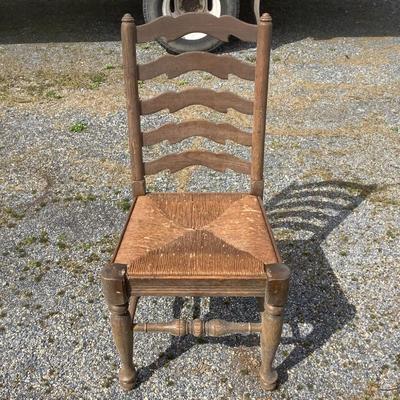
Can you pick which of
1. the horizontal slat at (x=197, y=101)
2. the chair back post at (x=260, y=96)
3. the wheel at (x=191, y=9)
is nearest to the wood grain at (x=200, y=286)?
the chair back post at (x=260, y=96)

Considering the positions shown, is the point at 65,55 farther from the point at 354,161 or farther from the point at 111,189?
the point at 354,161

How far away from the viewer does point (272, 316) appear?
1.96 m

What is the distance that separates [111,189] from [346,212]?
1.65 metres

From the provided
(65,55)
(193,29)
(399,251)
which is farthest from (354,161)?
(65,55)

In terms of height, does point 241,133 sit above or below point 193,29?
below

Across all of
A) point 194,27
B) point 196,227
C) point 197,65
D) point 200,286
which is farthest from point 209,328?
point 194,27

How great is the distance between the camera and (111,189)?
12.0ft

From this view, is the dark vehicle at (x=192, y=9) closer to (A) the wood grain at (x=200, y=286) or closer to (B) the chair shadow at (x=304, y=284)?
(B) the chair shadow at (x=304, y=284)

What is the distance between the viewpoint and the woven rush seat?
1.93m

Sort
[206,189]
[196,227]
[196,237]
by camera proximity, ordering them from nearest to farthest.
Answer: [196,237]
[196,227]
[206,189]

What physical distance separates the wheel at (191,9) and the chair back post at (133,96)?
3679 millimetres

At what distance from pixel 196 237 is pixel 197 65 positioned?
804 mm

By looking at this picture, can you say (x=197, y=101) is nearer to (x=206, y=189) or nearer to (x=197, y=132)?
(x=197, y=132)

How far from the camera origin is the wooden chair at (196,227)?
6.26ft
